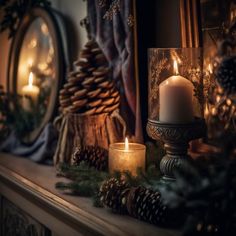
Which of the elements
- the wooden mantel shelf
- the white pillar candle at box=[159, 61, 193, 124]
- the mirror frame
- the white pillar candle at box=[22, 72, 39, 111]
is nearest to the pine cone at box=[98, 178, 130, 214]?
the wooden mantel shelf

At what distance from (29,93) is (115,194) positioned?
0.82 meters

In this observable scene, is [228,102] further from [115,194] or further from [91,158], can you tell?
[91,158]

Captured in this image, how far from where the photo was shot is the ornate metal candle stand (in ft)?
3.01

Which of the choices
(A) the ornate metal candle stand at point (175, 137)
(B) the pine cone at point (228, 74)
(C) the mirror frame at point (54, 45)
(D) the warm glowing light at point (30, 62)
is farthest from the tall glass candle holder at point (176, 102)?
(D) the warm glowing light at point (30, 62)

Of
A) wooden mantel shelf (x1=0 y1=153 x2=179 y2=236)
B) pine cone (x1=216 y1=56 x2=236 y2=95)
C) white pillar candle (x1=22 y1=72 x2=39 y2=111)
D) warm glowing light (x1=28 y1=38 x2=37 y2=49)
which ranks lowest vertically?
wooden mantel shelf (x1=0 y1=153 x2=179 y2=236)

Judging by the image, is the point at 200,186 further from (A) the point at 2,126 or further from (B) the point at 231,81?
(A) the point at 2,126

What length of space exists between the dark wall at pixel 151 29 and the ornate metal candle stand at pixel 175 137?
0.23 meters

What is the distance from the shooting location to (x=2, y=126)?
1.71 meters

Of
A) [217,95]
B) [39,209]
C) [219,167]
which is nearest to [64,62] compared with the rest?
[39,209]

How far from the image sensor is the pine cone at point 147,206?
0.83m

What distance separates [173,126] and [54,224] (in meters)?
0.38

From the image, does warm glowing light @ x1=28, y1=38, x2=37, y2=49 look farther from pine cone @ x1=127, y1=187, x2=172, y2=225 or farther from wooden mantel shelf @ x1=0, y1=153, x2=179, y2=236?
pine cone @ x1=127, y1=187, x2=172, y2=225

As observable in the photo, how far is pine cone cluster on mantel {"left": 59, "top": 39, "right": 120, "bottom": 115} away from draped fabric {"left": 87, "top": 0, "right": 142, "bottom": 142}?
0.03m

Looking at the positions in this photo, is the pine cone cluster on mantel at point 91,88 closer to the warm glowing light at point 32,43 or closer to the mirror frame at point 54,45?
the mirror frame at point 54,45
